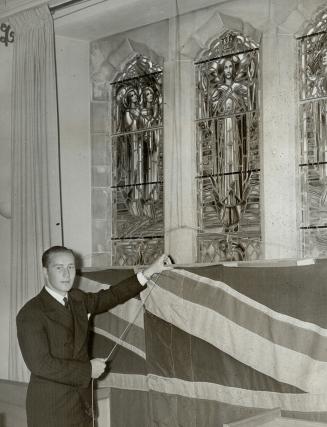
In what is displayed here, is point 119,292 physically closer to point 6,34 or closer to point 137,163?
point 137,163

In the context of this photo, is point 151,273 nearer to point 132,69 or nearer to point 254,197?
point 254,197

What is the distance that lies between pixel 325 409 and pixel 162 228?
6.57 ft

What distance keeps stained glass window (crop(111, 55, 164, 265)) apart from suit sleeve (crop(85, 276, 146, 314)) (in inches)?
38.1

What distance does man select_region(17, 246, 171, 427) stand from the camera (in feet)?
12.8

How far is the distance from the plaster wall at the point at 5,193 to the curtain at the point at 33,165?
15 centimetres

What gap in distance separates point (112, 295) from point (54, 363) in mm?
697

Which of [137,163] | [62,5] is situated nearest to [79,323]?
[137,163]

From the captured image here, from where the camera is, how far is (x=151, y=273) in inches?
176

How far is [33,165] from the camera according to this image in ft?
18.4

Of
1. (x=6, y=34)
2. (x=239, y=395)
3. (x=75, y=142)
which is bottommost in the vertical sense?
(x=239, y=395)

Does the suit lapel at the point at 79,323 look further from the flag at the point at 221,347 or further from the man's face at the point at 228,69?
the man's face at the point at 228,69

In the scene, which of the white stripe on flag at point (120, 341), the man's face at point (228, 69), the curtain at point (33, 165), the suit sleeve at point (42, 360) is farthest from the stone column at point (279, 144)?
the curtain at point (33, 165)

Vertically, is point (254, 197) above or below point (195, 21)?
below

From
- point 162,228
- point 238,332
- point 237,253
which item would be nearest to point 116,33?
point 162,228
